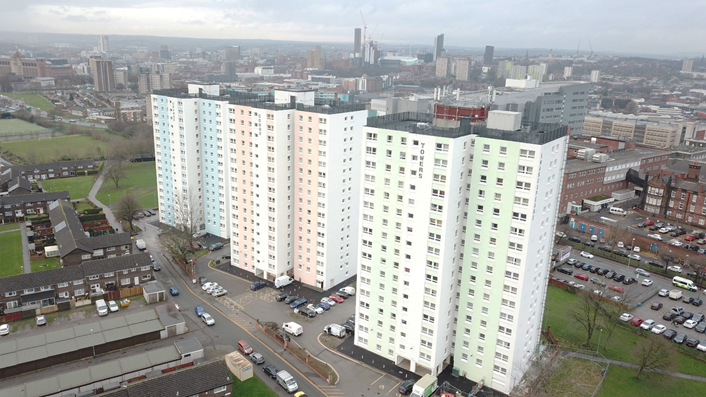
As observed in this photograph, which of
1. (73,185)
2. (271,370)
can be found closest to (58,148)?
(73,185)

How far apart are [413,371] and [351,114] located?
30129 millimetres

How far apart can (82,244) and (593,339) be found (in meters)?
63.9

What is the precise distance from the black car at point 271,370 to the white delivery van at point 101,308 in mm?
21020

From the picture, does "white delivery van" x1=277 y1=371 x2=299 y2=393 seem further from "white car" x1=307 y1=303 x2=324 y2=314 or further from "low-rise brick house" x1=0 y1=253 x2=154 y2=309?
"low-rise brick house" x1=0 y1=253 x2=154 y2=309

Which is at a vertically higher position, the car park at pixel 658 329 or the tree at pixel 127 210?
the tree at pixel 127 210

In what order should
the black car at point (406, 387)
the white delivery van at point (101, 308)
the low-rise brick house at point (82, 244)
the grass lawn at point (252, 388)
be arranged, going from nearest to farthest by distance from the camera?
the grass lawn at point (252, 388)
the black car at point (406, 387)
the white delivery van at point (101, 308)
the low-rise brick house at point (82, 244)

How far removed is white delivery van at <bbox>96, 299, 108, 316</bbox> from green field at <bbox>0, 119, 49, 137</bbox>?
12961 centimetres

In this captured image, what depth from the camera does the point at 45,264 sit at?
6338cm

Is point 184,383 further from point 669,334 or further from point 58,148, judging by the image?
point 58,148

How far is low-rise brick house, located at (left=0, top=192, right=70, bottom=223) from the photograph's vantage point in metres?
78.9

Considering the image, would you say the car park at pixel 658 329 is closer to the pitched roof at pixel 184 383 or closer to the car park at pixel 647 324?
the car park at pixel 647 324

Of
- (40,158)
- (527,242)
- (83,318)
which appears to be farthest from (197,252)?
(40,158)

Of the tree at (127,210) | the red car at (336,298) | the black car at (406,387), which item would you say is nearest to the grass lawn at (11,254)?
the tree at (127,210)

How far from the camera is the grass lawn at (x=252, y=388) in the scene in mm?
39531
